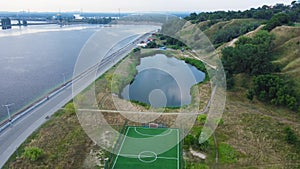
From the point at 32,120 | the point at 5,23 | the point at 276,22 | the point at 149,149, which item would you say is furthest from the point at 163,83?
the point at 5,23

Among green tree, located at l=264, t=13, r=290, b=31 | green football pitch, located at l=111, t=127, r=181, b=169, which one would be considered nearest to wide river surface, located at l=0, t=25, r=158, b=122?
green football pitch, located at l=111, t=127, r=181, b=169

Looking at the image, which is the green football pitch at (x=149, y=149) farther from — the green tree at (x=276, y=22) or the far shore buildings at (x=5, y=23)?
the far shore buildings at (x=5, y=23)

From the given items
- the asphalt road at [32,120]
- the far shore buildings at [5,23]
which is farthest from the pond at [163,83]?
the far shore buildings at [5,23]

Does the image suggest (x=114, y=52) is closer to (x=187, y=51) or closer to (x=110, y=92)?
(x=187, y=51)

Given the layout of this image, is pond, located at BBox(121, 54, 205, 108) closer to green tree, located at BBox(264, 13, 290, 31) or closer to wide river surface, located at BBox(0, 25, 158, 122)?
wide river surface, located at BBox(0, 25, 158, 122)

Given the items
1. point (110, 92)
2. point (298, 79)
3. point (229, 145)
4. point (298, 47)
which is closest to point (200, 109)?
point (229, 145)

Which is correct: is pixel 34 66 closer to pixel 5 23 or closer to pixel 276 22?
pixel 276 22
